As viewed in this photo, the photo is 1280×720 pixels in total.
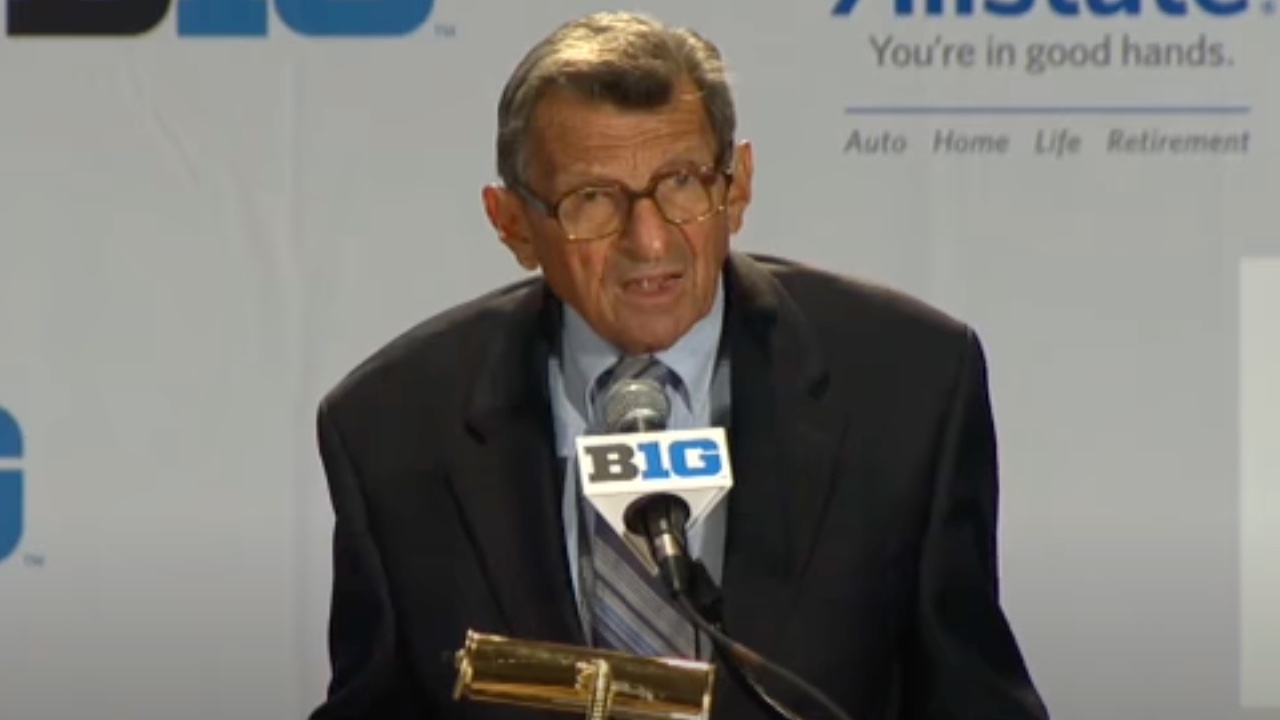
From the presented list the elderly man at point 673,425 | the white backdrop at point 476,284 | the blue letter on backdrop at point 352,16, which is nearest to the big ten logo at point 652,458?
the elderly man at point 673,425

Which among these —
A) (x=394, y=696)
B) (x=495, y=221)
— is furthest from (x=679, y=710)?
(x=495, y=221)

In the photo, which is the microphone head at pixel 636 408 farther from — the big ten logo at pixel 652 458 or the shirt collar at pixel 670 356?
the shirt collar at pixel 670 356

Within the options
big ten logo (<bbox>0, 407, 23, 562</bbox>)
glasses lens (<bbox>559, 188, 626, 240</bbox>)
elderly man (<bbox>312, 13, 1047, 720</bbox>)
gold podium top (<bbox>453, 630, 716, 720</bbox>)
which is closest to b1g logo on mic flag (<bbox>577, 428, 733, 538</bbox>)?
gold podium top (<bbox>453, 630, 716, 720</bbox>)

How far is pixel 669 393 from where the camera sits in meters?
2.37

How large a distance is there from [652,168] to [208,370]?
134cm

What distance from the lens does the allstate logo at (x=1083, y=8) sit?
11.0 ft

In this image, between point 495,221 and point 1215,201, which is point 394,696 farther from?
point 1215,201

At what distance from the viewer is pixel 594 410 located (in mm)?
2367

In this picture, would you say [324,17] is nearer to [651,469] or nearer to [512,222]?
[512,222]

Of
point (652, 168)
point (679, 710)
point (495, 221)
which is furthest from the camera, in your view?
point (495, 221)

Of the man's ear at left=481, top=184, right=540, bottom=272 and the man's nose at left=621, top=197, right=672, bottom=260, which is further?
the man's ear at left=481, top=184, right=540, bottom=272

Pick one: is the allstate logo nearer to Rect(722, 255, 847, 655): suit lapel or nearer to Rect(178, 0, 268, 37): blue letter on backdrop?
Rect(178, 0, 268, 37): blue letter on backdrop

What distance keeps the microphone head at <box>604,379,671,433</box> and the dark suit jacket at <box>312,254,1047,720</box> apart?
246 mm

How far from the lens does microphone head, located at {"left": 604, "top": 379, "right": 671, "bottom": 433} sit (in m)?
2.05
